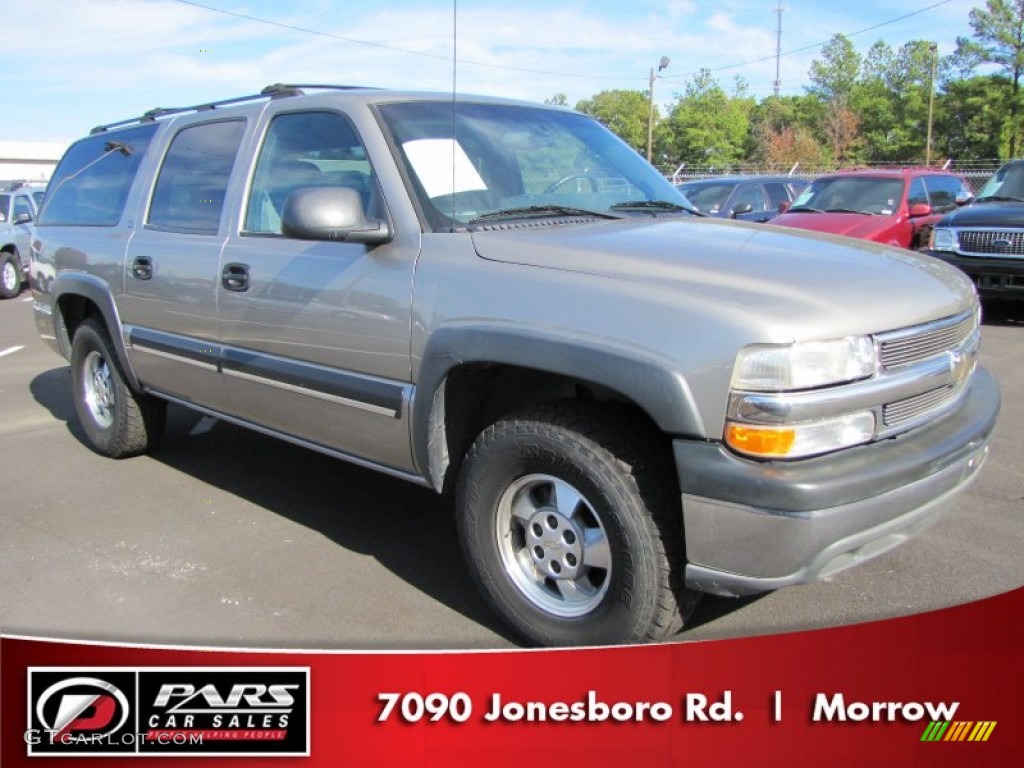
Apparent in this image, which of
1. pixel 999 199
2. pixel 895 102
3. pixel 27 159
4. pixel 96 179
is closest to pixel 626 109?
pixel 895 102

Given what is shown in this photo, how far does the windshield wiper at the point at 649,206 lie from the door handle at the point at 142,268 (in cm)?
241

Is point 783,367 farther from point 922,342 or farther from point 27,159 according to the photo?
point 27,159

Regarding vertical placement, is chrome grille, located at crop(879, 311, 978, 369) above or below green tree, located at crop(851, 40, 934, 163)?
below

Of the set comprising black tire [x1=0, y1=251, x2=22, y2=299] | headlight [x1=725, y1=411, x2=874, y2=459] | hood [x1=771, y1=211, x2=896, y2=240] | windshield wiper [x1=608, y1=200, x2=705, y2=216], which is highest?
windshield wiper [x1=608, y1=200, x2=705, y2=216]

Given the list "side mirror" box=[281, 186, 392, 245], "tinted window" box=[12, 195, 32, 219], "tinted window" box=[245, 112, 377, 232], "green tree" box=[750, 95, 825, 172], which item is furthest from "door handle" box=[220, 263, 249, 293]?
"green tree" box=[750, 95, 825, 172]

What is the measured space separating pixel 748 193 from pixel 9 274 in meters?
12.1

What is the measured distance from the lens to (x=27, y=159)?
61.7 metres

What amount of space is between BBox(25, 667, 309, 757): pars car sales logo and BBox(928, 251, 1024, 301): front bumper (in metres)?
8.48

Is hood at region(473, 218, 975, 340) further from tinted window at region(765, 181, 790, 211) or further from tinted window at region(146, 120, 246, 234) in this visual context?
tinted window at region(765, 181, 790, 211)

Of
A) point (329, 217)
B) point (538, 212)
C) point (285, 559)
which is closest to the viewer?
point (329, 217)

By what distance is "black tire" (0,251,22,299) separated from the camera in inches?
582

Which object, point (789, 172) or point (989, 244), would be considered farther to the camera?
point (789, 172)

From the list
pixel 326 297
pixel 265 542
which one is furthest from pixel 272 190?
pixel 265 542

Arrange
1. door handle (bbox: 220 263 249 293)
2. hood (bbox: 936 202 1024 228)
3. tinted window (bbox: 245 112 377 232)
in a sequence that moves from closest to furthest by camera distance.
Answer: tinted window (bbox: 245 112 377 232) < door handle (bbox: 220 263 249 293) < hood (bbox: 936 202 1024 228)
